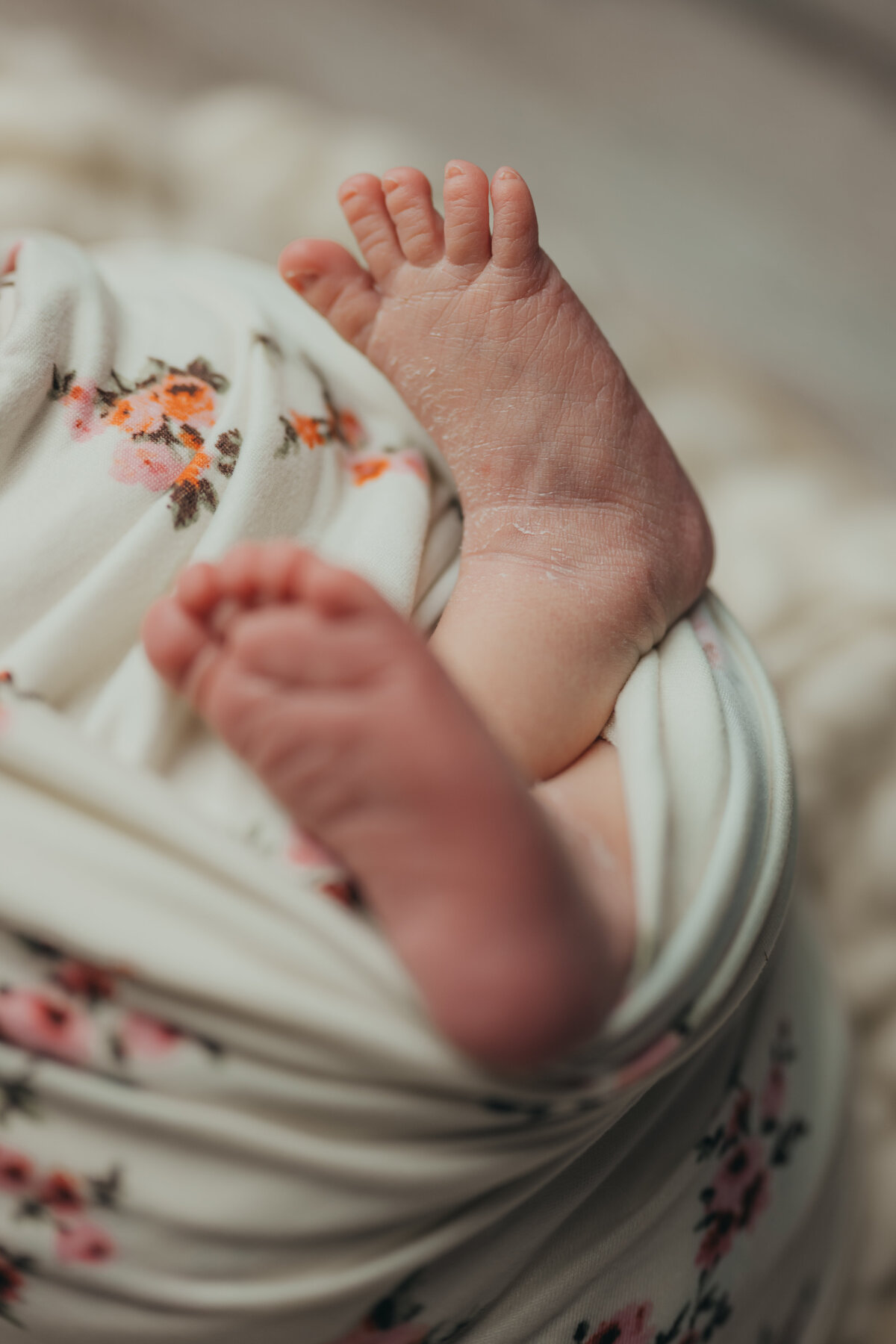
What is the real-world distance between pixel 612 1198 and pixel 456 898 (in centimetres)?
30

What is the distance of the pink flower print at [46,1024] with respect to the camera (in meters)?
0.48

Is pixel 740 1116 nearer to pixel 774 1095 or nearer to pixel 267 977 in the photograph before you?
pixel 774 1095

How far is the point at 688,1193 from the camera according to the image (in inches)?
26.3

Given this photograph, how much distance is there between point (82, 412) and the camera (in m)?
0.62

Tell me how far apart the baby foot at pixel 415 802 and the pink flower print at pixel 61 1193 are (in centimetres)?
19

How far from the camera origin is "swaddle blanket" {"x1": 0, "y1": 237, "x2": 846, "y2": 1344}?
48 cm

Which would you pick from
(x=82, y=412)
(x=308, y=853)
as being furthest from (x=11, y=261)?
(x=308, y=853)

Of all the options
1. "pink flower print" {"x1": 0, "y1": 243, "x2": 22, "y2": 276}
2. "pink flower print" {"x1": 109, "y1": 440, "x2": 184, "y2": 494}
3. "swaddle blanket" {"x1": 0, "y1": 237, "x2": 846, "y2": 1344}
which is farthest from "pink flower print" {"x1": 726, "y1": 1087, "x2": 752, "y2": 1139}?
"pink flower print" {"x1": 0, "y1": 243, "x2": 22, "y2": 276}

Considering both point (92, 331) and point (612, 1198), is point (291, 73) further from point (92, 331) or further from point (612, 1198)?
point (612, 1198)

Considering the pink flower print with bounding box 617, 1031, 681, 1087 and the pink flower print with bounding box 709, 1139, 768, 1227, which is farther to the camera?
the pink flower print with bounding box 709, 1139, 768, 1227

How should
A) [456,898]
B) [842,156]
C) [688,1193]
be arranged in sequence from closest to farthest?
[456,898], [688,1193], [842,156]

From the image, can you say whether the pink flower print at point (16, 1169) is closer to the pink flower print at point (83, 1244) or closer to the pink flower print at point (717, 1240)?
the pink flower print at point (83, 1244)

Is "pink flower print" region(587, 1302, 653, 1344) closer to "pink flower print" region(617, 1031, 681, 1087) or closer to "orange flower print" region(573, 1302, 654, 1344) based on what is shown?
"orange flower print" region(573, 1302, 654, 1344)

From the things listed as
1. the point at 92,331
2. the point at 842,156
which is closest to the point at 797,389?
the point at 842,156
